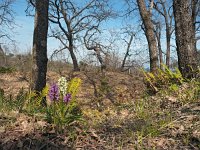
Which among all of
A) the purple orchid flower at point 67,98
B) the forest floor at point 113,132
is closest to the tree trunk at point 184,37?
the forest floor at point 113,132

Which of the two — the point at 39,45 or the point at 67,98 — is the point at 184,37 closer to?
the point at 39,45

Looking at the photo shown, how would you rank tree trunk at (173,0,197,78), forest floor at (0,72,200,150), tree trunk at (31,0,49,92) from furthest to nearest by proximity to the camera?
tree trunk at (31,0,49,92) → tree trunk at (173,0,197,78) → forest floor at (0,72,200,150)

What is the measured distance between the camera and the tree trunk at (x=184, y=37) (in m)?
5.37

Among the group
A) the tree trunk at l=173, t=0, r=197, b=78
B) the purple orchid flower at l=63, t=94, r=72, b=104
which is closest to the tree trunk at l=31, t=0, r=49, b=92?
the tree trunk at l=173, t=0, r=197, b=78

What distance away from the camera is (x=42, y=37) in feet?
22.1

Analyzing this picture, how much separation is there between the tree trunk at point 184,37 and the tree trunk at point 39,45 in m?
2.96

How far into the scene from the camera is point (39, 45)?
668 centimetres

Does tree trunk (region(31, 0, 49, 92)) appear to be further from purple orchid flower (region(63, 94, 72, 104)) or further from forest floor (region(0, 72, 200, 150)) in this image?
purple orchid flower (region(63, 94, 72, 104))

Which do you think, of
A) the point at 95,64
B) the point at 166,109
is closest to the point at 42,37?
the point at 166,109

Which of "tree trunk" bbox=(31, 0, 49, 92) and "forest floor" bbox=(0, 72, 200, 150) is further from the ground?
"tree trunk" bbox=(31, 0, 49, 92)

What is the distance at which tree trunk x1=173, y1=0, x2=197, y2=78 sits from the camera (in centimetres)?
537

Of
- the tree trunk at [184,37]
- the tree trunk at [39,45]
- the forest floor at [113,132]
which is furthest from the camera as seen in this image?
the tree trunk at [39,45]

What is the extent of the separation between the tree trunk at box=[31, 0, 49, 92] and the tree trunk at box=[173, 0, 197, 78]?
2.96 m

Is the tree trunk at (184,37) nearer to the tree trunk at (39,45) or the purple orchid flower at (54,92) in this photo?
the tree trunk at (39,45)
